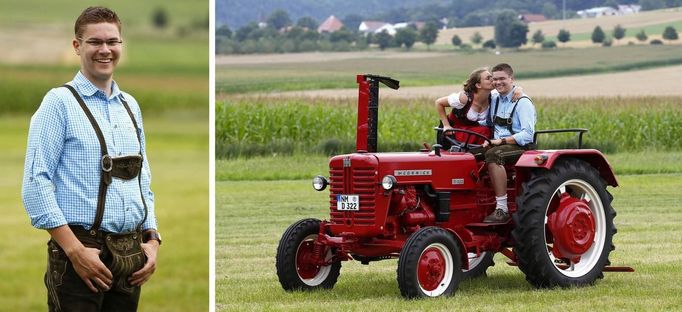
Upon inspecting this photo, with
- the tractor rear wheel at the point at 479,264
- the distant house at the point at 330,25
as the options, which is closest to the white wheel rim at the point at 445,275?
the tractor rear wheel at the point at 479,264

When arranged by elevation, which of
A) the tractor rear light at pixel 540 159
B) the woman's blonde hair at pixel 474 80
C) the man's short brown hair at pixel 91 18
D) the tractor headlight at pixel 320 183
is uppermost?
the man's short brown hair at pixel 91 18

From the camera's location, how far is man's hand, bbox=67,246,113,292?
15.1 feet

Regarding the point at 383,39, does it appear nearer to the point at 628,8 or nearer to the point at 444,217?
the point at 628,8

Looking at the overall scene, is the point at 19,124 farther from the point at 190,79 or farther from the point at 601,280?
the point at 601,280

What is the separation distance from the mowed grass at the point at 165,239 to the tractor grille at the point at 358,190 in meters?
5.68

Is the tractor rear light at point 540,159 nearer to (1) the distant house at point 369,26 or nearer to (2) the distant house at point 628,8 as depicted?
(2) the distant house at point 628,8

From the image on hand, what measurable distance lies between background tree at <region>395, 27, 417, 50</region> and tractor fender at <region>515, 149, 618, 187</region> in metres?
32.5

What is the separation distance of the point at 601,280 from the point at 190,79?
46599mm

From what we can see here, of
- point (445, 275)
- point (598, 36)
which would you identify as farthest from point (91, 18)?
point (598, 36)

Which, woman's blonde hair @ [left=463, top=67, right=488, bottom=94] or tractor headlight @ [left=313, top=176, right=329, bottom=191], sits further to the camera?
woman's blonde hair @ [left=463, top=67, right=488, bottom=94]

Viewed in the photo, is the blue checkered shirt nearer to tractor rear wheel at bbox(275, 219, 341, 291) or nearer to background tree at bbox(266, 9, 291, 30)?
tractor rear wheel at bbox(275, 219, 341, 291)

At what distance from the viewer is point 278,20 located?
148 feet

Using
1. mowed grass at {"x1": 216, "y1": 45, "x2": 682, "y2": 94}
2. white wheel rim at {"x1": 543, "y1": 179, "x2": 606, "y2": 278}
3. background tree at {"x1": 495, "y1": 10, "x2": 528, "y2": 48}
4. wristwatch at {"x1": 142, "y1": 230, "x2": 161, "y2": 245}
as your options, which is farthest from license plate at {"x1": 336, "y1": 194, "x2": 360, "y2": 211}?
background tree at {"x1": 495, "y1": 10, "x2": 528, "y2": 48}

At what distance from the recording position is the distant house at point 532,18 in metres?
40.5
